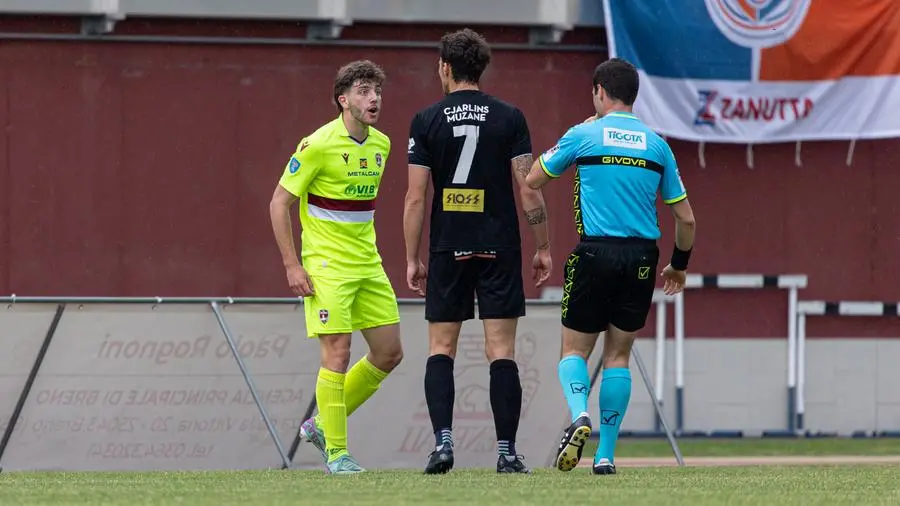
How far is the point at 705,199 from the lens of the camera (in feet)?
54.2

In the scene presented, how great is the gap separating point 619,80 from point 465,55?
0.76 meters

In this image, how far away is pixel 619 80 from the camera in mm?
8945

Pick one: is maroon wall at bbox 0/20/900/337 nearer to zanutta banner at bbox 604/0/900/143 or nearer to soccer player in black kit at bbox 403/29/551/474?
zanutta banner at bbox 604/0/900/143

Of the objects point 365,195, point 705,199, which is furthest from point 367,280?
point 705,199

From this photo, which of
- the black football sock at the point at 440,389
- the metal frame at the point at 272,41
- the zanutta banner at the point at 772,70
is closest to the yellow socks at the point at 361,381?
the black football sock at the point at 440,389

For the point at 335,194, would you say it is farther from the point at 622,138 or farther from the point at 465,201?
the point at 622,138

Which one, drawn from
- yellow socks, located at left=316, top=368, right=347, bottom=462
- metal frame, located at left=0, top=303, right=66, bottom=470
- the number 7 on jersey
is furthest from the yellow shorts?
metal frame, located at left=0, top=303, right=66, bottom=470

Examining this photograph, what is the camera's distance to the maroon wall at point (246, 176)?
50.4 feet

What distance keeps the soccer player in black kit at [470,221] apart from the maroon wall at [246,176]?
22.2 feet

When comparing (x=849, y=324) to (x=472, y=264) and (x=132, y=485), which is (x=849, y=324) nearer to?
(x=472, y=264)

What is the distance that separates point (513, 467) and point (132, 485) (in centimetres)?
188

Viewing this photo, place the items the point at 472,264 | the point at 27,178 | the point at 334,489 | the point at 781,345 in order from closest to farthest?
the point at 334,489, the point at 472,264, the point at 27,178, the point at 781,345

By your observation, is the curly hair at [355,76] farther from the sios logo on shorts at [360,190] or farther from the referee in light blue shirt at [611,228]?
the referee in light blue shirt at [611,228]

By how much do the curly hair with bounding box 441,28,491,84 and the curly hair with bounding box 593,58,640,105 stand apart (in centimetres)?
57
